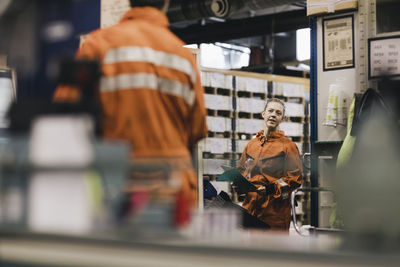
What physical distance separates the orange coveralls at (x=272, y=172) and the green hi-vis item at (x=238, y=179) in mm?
390

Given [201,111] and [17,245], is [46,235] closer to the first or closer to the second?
[17,245]

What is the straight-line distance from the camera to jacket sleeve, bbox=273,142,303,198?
17.4 feet

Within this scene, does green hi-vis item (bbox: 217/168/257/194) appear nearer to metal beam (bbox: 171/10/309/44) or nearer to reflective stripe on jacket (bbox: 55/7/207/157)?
reflective stripe on jacket (bbox: 55/7/207/157)

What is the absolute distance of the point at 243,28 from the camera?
10.6 metres

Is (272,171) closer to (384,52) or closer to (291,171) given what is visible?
(291,171)

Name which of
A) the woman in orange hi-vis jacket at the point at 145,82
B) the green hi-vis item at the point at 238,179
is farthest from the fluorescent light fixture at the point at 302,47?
the woman in orange hi-vis jacket at the point at 145,82

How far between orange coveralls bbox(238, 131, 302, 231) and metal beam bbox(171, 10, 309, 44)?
192 inches

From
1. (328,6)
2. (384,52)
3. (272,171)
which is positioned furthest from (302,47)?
(384,52)

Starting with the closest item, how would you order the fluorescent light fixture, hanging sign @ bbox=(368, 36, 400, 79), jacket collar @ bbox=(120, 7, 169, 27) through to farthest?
1. jacket collar @ bbox=(120, 7, 169, 27)
2. hanging sign @ bbox=(368, 36, 400, 79)
3. the fluorescent light fixture

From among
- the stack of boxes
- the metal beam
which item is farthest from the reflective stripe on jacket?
the metal beam

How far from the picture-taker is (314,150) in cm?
477

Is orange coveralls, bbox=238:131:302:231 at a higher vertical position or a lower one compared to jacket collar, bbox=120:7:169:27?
lower

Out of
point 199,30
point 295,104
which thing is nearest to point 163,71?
point 295,104

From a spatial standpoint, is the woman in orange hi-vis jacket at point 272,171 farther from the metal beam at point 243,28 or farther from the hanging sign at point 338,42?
the metal beam at point 243,28
